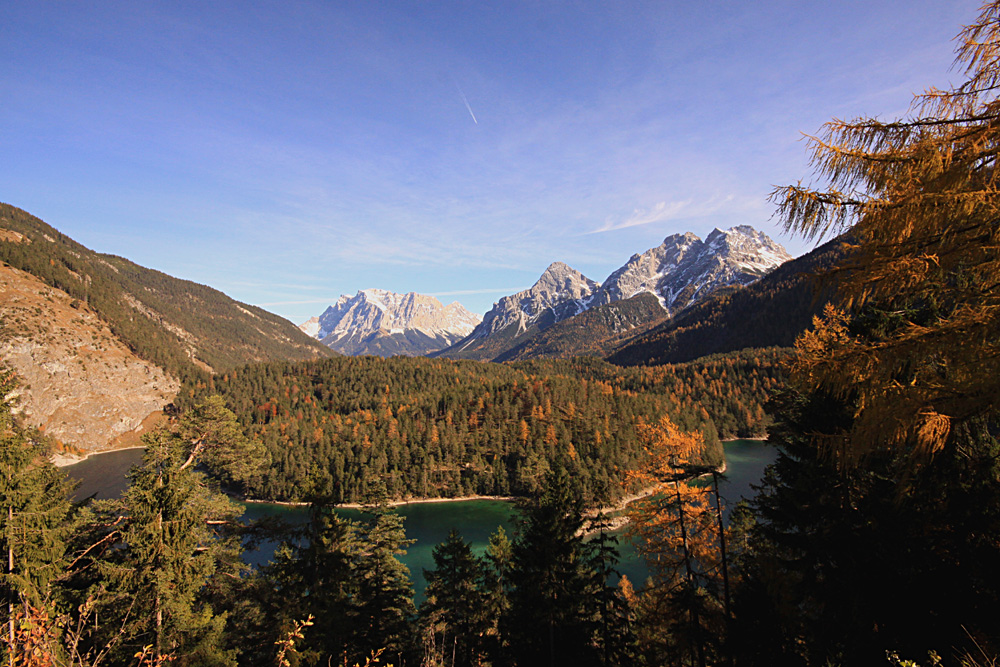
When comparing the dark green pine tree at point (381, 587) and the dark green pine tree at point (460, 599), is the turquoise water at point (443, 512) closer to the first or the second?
the dark green pine tree at point (460, 599)

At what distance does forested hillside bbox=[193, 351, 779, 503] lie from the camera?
80.6 meters

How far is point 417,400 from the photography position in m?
115

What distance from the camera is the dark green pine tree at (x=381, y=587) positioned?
735 inches

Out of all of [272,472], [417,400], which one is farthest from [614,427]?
[272,472]

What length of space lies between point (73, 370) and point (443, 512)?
422 feet

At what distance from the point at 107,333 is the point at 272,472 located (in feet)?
388

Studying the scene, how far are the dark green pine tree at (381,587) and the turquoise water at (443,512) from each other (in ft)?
65.6

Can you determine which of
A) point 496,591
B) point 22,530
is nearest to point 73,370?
point 22,530

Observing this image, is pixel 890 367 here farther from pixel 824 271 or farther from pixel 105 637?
pixel 105 637

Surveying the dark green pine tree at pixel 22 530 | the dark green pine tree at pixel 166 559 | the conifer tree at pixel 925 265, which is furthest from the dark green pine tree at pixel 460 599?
the conifer tree at pixel 925 265

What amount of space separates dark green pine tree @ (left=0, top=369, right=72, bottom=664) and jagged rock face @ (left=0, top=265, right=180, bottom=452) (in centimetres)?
13744

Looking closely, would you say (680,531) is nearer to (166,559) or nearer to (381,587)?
(166,559)

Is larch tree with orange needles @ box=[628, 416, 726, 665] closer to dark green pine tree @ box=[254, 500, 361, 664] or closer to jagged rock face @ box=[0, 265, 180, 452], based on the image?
dark green pine tree @ box=[254, 500, 361, 664]

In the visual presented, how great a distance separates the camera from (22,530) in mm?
10016
